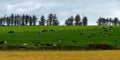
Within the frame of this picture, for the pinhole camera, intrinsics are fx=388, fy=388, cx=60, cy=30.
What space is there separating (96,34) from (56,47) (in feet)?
72.1

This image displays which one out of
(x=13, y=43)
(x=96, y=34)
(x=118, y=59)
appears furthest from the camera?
(x=96, y=34)

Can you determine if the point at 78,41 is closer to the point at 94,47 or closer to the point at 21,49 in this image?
the point at 94,47

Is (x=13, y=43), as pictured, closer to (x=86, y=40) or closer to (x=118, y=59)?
(x=86, y=40)

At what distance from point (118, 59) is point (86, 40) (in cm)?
3709

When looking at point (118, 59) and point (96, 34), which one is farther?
point (96, 34)

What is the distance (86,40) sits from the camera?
78500 millimetres

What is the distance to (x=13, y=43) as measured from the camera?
74.0 meters

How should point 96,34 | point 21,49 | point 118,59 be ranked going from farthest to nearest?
1. point 96,34
2. point 21,49
3. point 118,59

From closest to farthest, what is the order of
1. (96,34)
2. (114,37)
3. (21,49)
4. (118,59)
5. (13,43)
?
(118,59) < (21,49) < (13,43) < (114,37) < (96,34)

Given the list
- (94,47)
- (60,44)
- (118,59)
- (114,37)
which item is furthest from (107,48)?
(118,59)

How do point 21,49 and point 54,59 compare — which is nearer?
point 54,59

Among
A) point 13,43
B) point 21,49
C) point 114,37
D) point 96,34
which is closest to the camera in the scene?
point 21,49

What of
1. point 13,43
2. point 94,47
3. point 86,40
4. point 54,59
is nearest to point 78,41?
point 86,40

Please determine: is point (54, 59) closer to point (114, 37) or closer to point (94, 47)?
point (94, 47)
